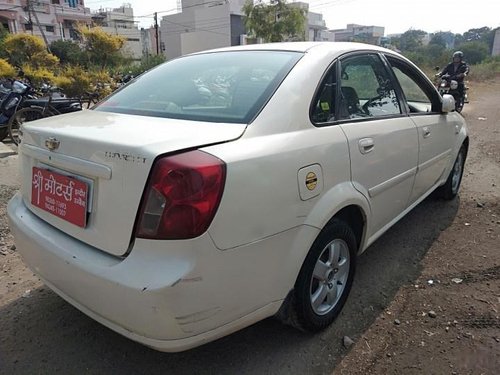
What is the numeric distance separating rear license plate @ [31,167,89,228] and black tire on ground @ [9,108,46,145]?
5.99 m

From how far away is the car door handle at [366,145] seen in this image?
229 cm

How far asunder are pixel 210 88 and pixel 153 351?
4.80 ft

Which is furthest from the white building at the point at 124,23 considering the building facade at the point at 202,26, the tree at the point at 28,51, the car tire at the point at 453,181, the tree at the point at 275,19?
the car tire at the point at 453,181

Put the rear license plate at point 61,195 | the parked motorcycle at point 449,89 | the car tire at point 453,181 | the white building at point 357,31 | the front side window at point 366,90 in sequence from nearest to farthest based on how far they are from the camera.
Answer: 1. the rear license plate at point 61,195
2. the front side window at point 366,90
3. the car tire at point 453,181
4. the parked motorcycle at point 449,89
5. the white building at point 357,31

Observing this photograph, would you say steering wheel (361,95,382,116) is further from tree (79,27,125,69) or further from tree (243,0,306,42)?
tree (243,0,306,42)

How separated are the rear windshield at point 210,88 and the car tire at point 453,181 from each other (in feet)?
8.82

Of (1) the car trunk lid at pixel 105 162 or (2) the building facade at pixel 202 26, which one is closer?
(1) the car trunk lid at pixel 105 162

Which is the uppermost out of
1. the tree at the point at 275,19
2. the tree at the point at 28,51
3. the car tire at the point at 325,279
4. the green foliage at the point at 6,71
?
the tree at the point at 275,19

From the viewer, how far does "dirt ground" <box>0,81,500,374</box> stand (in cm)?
208

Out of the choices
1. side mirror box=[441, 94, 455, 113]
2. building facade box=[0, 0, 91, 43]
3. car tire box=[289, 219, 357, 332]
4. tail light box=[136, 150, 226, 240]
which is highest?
building facade box=[0, 0, 91, 43]

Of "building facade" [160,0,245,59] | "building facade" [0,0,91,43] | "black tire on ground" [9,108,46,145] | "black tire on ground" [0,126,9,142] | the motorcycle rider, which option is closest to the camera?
"black tire on ground" [9,108,46,145]

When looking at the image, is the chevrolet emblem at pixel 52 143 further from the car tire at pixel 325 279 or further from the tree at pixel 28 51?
the tree at pixel 28 51

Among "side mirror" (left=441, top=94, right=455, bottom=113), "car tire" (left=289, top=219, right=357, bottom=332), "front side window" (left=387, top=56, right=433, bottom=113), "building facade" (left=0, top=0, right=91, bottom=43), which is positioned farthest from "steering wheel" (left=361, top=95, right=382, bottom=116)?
"building facade" (left=0, top=0, right=91, bottom=43)

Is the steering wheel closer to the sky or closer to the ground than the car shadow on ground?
closer to the sky
